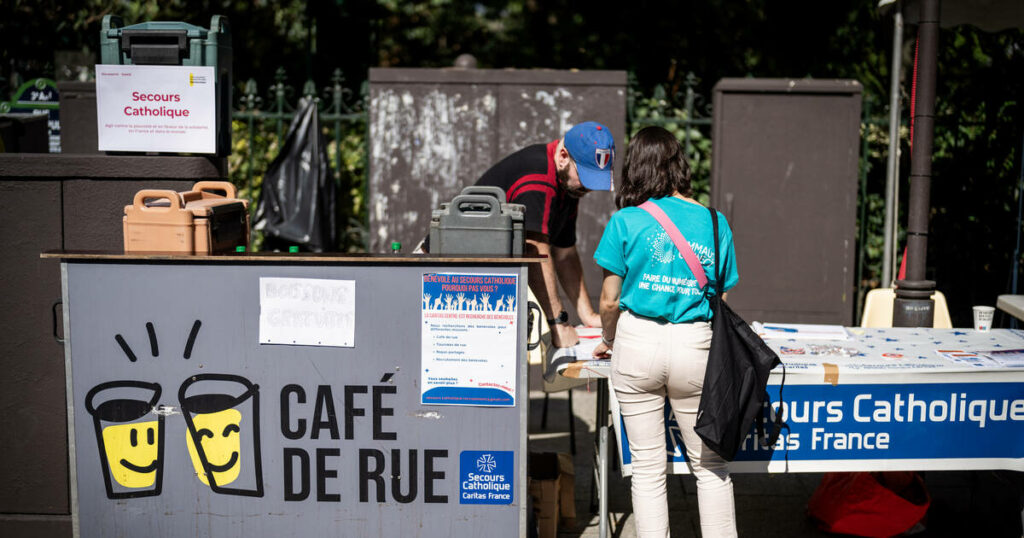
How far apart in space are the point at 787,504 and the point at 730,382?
1766mm

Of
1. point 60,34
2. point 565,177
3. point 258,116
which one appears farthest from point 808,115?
point 60,34

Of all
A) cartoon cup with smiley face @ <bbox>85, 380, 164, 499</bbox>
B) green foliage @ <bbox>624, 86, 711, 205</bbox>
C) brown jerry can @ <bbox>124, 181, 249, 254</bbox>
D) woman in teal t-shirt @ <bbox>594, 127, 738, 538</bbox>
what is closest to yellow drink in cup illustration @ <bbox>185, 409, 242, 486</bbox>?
cartoon cup with smiley face @ <bbox>85, 380, 164, 499</bbox>

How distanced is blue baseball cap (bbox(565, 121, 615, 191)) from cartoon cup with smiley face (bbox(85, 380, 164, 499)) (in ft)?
6.62

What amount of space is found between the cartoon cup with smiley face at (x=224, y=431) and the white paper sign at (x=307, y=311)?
253 millimetres

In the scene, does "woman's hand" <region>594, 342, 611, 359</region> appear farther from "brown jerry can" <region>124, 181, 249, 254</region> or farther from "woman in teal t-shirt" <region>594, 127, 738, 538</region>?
"brown jerry can" <region>124, 181, 249, 254</region>

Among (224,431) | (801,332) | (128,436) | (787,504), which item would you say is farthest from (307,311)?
(787,504)

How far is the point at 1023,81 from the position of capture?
285 inches

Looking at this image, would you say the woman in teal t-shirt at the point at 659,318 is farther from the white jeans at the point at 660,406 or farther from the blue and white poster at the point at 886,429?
the blue and white poster at the point at 886,429

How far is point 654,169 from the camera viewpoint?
11.9 ft

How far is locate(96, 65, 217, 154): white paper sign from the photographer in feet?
13.6

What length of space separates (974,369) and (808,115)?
333 cm

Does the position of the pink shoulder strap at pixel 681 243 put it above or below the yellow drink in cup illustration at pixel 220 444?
above

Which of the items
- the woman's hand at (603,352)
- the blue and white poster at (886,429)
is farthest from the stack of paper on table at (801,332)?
the woman's hand at (603,352)

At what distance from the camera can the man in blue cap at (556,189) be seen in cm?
424
